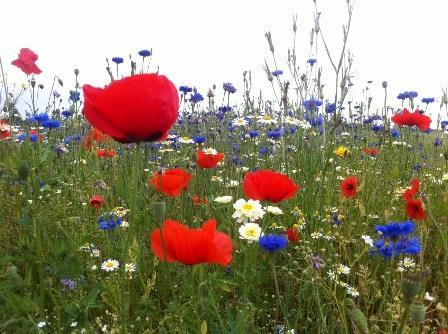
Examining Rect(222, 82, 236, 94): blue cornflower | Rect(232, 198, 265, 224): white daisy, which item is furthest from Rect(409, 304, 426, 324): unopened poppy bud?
Rect(222, 82, 236, 94): blue cornflower

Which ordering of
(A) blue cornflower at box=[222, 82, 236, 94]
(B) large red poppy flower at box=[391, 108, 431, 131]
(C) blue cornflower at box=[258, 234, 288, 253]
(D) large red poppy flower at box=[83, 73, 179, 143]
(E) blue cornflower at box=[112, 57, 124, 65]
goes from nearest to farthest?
(D) large red poppy flower at box=[83, 73, 179, 143]
(C) blue cornflower at box=[258, 234, 288, 253]
(B) large red poppy flower at box=[391, 108, 431, 131]
(E) blue cornflower at box=[112, 57, 124, 65]
(A) blue cornflower at box=[222, 82, 236, 94]

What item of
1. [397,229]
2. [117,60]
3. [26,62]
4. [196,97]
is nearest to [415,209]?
[397,229]

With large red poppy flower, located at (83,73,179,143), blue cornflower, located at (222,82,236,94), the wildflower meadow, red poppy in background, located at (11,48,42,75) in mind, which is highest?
red poppy in background, located at (11,48,42,75)

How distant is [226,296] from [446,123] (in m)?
4.94

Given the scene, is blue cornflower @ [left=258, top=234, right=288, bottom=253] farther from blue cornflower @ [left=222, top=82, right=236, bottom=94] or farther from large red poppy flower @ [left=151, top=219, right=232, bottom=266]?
blue cornflower @ [left=222, top=82, right=236, bottom=94]

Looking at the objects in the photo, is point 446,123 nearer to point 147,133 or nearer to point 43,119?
point 43,119

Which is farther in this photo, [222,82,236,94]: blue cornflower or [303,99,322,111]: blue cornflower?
[222,82,236,94]: blue cornflower

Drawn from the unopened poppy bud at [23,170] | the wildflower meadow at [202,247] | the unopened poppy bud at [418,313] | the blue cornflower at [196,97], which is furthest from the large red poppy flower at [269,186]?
the blue cornflower at [196,97]

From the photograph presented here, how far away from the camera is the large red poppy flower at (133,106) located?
3.55 feet

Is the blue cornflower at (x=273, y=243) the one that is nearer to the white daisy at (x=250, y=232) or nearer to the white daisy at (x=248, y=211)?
the white daisy at (x=250, y=232)

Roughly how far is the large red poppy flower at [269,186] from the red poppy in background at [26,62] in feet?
5.43

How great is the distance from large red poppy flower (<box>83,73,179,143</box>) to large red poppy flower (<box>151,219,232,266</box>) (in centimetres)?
27

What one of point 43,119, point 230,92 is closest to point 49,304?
point 43,119

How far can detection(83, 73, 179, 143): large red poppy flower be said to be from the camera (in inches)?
42.6
